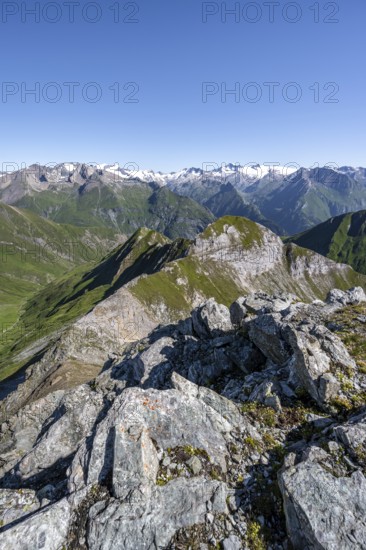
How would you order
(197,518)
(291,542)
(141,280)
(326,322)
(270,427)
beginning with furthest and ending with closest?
(141,280)
(326,322)
(270,427)
(197,518)
(291,542)

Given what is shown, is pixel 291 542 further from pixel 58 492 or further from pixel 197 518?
pixel 58 492

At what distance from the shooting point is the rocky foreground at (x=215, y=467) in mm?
13336

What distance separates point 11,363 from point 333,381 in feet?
516

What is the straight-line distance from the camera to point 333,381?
2058 cm

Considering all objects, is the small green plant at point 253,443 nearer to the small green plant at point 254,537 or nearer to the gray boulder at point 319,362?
the small green plant at point 254,537

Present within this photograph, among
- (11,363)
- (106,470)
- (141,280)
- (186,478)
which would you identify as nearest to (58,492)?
(106,470)

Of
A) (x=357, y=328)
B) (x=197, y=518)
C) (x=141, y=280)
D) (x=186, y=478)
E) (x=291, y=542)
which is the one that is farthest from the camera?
(x=141, y=280)

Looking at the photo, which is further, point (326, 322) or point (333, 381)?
point (326, 322)

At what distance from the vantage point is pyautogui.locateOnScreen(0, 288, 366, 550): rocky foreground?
13.3 m

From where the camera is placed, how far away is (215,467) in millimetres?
16406

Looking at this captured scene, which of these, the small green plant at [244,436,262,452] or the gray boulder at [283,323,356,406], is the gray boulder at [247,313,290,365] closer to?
the gray boulder at [283,323,356,406]

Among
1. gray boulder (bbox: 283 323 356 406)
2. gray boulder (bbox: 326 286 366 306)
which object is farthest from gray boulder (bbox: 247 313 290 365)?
gray boulder (bbox: 326 286 366 306)

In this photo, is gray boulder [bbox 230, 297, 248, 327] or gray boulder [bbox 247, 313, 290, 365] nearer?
gray boulder [bbox 247, 313, 290, 365]

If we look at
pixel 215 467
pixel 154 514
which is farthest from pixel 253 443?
pixel 154 514
